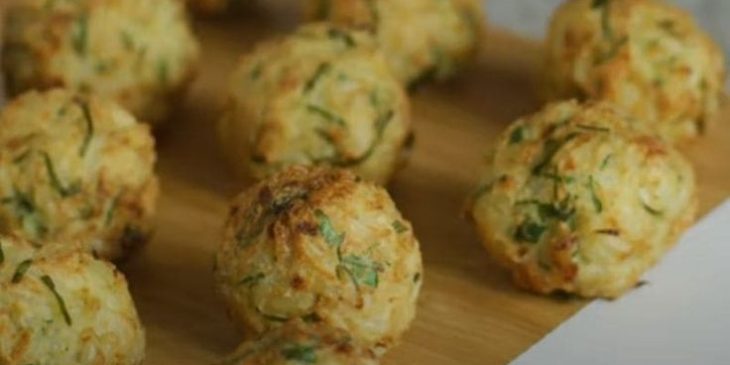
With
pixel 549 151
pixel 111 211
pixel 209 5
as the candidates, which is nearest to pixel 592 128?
pixel 549 151

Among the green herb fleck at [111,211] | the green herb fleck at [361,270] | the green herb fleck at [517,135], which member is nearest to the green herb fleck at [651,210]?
the green herb fleck at [517,135]

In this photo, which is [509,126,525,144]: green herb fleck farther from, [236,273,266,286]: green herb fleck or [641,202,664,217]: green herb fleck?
[236,273,266,286]: green herb fleck

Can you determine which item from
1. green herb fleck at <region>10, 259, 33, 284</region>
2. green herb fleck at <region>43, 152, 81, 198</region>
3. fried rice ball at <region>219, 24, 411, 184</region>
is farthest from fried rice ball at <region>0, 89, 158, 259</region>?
green herb fleck at <region>10, 259, 33, 284</region>

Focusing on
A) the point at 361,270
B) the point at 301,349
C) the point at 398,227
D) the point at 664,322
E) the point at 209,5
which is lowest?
the point at 301,349

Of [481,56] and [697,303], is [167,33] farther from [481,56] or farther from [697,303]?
[697,303]

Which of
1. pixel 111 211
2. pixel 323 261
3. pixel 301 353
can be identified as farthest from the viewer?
pixel 111 211

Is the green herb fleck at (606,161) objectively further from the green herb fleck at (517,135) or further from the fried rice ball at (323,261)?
the fried rice ball at (323,261)

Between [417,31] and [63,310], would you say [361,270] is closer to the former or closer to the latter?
[63,310]
